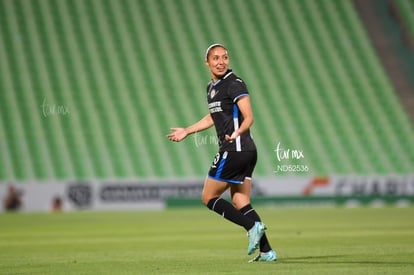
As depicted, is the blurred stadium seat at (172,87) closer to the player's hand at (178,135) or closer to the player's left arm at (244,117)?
the player's hand at (178,135)

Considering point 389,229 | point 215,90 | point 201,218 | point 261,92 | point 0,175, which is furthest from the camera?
point 261,92

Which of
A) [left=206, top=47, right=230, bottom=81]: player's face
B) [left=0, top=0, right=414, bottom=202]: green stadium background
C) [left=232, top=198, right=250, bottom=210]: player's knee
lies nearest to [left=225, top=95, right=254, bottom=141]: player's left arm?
[left=206, top=47, right=230, bottom=81]: player's face

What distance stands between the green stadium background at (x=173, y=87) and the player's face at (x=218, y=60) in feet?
52.5

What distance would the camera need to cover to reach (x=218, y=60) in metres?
8.60

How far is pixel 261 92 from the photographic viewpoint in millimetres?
29344

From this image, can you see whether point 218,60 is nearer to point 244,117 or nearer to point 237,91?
point 237,91

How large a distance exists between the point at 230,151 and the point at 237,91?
59cm

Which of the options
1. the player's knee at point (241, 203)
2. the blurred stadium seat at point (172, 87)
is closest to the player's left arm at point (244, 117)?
the player's knee at point (241, 203)

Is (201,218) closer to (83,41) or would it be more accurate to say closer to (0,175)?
(0,175)

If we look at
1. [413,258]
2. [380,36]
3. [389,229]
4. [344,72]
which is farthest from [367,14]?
Answer: [413,258]

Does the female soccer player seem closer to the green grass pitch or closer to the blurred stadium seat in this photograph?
the green grass pitch

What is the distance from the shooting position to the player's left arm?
8297 mm

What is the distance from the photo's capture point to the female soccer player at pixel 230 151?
855 cm

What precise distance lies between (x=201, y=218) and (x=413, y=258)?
10850 millimetres
